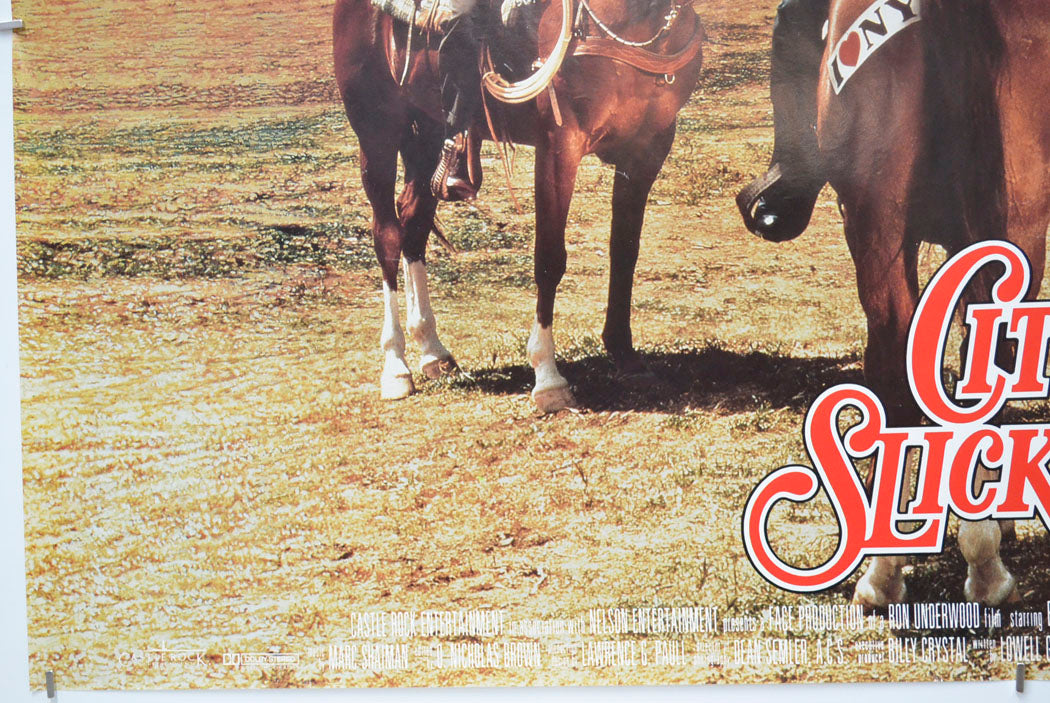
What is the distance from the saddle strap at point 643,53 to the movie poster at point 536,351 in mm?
13

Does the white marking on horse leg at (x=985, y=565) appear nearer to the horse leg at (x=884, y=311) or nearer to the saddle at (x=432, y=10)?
the horse leg at (x=884, y=311)

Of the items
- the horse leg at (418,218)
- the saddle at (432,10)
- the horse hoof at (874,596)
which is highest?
the saddle at (432,10)

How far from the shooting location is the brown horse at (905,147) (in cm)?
286

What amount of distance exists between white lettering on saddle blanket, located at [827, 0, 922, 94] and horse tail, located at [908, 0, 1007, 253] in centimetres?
5

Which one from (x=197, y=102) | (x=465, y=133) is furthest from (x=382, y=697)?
(x=197, y=102)

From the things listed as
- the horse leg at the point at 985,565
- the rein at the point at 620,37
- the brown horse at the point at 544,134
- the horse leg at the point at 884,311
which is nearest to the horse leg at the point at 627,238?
the brown horse at the point at 544,134

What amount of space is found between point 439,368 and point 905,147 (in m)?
1.85

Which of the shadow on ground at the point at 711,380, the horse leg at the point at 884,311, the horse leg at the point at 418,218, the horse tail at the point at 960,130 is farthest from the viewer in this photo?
the horse leg at the point at 418,218

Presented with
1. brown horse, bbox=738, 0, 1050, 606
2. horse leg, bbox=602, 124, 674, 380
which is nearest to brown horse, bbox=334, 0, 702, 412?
horse leg, bbox=602, 124, 674, 380

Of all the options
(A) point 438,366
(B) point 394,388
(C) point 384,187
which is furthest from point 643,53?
(B) point 394,388

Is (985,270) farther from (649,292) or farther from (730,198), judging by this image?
(649,292)

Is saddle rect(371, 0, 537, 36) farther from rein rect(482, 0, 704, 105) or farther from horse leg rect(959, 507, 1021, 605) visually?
horse leg rect(959, 507, 1021, 605)

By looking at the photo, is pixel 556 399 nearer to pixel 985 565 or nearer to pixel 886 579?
pixel 886 579

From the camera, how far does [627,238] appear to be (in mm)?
3098
